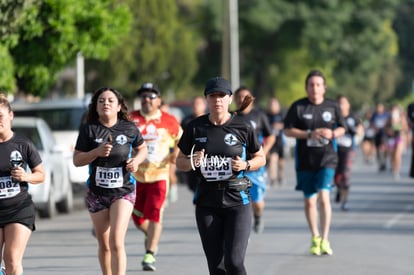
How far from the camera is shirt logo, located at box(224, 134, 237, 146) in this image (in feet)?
29.0

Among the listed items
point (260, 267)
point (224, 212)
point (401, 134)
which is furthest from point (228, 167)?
point (401, 134)

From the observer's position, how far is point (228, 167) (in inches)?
348

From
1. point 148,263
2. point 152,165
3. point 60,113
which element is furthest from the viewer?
point 60,113

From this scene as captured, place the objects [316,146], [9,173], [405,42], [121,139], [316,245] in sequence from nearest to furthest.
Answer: [9,173] → [121,139] → [316,245] → [316,146] → [405,42]

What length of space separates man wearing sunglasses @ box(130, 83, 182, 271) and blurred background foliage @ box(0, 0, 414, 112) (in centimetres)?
494

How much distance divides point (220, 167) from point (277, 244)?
576cm

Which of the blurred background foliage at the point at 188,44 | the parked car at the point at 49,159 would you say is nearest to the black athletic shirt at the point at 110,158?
the blurred background foliage at the point at 188,44

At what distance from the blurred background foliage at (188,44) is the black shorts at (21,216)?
328 inches

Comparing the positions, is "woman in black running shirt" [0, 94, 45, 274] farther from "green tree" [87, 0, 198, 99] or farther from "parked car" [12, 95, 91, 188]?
"green tree" [87, 0, 198, 99]

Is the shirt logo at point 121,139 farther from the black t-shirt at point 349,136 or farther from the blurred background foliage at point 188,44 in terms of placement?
the black t-shirt at point 349,136

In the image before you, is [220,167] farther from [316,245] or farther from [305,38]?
[305,38]

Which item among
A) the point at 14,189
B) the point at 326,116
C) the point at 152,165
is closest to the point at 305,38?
the point at 326,116

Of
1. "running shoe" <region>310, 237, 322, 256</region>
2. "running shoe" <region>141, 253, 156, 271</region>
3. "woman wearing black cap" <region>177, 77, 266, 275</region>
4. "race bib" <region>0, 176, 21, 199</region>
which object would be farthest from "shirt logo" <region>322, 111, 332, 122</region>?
"race bib" <region>0, 176, 21, 199</region>

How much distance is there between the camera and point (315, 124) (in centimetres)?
1331
